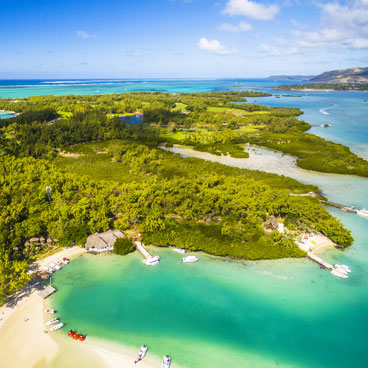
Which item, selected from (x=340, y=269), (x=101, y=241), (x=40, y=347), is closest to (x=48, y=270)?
(x=101, y=241)

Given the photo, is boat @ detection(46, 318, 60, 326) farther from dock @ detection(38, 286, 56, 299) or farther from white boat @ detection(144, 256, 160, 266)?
white boat @ detection(144, 256, 160, 266)

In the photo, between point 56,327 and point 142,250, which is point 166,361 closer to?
point 56,327

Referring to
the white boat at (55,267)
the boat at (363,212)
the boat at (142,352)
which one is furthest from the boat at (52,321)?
the boat at (363,212)

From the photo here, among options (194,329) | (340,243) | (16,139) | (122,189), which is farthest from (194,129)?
(194,329)

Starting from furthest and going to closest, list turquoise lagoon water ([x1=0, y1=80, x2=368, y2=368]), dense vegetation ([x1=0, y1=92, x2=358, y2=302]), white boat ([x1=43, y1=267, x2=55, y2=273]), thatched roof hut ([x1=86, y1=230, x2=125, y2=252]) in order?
thatched roof hut ([x1=86, y1=230, x2=125, y2=252]) < dense vegetation ([x1=0, y1=92, x2=358, y2=302]) < white boat ([x1=43, y1=267, x2=55, y2=273]) < turquoise lagoon water ([x1=0, y1=80, x2=368, y2=368])

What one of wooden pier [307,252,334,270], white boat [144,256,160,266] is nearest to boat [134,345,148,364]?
white boat [144,256,160,266]

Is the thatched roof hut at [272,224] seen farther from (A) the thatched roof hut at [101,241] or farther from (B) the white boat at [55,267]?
(B) the white boat at [55,267]
